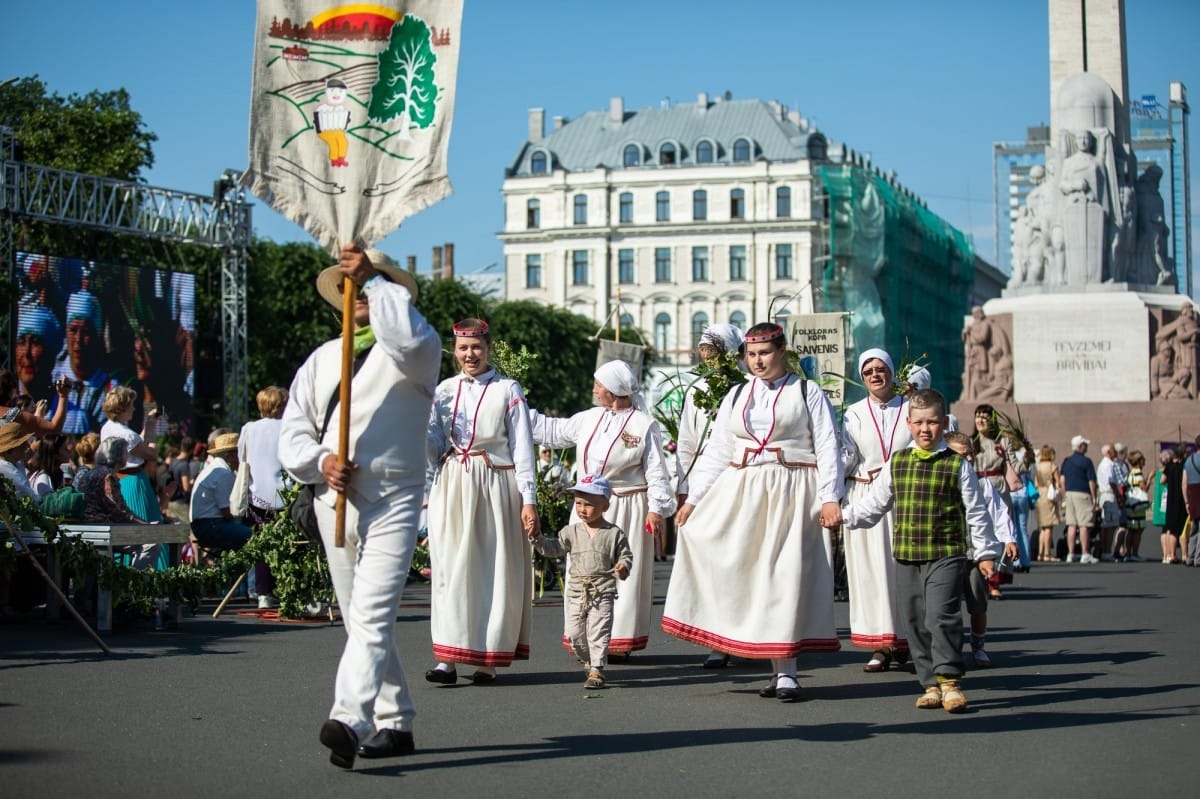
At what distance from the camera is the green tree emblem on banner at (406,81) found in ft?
25.8

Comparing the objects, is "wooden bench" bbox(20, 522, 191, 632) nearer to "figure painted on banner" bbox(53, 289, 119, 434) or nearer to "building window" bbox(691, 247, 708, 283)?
"figure painted on banner" bbox(53, 289, 119, 434)

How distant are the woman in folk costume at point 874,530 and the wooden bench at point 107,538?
5.10 metres

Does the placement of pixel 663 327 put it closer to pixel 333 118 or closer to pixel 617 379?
pixel 617 379

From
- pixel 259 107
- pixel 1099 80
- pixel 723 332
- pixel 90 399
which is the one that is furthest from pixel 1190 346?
pixel 259 107

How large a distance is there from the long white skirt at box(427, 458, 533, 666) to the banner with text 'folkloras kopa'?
2.96 meters

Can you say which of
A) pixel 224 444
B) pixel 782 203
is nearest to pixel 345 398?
pixel 224 444

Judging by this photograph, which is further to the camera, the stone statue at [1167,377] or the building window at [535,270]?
the building window at [535,270]

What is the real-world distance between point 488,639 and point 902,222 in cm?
8966

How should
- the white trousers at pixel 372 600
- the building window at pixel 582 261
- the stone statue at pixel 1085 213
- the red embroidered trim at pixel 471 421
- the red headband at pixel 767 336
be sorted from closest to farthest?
the white trousers at pixel 372 600 → the red headband at pixel 767 336 → the red embroidered trim at pixel 471 421 → the stone statue at pixel 1085 213 → the building window at pixel 582 261

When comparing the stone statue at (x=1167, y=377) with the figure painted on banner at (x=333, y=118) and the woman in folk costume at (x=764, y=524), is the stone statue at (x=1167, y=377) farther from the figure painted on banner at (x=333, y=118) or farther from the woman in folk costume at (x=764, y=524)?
the figure painted on banner at (x=333, y=118)

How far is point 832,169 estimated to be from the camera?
319 feet

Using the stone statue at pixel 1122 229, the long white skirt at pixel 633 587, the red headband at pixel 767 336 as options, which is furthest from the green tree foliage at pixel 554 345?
the red headband at pixel 767 336

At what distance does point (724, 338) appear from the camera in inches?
486

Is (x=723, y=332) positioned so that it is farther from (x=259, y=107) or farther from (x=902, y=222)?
(x=902, y=222)
